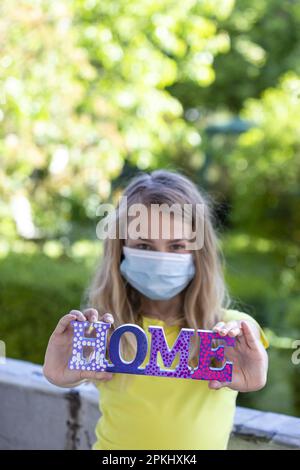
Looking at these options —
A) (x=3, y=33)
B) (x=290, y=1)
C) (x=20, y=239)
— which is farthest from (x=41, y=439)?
(x=290, y=1)

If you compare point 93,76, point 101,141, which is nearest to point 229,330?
point 93,76

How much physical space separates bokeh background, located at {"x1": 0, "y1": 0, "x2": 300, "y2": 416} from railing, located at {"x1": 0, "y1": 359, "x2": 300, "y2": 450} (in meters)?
0.41

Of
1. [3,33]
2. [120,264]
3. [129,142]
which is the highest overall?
[3,33]

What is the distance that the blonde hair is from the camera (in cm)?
216

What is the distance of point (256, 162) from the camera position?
9.88 meters

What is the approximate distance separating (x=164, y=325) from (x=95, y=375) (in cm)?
26

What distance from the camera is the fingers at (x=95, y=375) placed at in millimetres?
1985

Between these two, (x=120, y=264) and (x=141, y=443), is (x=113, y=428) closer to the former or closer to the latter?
(x=141, y=443)

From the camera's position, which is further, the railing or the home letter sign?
the railing

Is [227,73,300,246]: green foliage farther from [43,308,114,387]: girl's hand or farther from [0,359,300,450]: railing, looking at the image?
[43,308,114,387]: girl's hand

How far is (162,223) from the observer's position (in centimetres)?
208

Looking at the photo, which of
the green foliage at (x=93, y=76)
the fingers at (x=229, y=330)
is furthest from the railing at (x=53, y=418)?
the green foliage at (x=93, y=76)

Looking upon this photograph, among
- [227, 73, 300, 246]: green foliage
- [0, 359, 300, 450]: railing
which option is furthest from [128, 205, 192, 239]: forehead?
[227, 73, 300, 246]: green foliage
